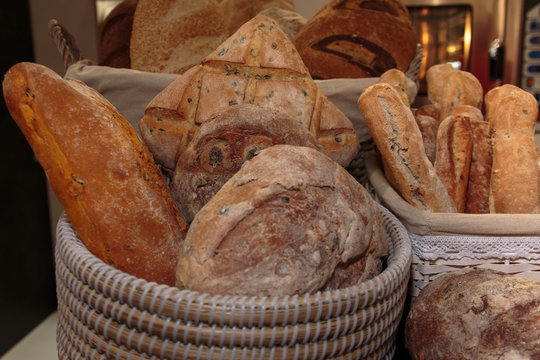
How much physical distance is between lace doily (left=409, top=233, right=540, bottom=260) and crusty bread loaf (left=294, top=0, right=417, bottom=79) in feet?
1.95

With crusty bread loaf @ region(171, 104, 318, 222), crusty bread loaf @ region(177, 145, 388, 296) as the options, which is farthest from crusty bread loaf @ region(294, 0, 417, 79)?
crusty bread loaf @ region(177, 145, 388, 296)

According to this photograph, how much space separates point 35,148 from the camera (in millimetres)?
666

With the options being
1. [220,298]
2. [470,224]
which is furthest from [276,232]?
[470,224]

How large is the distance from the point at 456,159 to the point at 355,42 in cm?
46

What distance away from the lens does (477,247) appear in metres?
0.76

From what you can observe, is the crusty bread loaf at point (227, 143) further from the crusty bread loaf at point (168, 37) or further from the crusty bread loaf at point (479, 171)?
the crusty bread loaf at point (168, 37)

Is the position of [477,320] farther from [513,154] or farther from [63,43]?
[63,43]

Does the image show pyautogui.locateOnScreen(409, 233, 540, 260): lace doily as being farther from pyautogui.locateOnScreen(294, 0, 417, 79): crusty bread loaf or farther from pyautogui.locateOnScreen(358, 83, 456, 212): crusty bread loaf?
pyautogui.locateOnScreen(294, 0, 417, 79): crusty bread loaf

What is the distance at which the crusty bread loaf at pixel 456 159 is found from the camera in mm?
935

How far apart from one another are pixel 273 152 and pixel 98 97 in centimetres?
34

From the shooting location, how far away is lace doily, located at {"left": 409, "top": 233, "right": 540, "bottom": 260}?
0.75 metres

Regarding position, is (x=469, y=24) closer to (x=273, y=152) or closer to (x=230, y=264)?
(x=273, y=152)

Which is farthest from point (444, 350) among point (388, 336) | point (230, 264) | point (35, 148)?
point (35, 148)

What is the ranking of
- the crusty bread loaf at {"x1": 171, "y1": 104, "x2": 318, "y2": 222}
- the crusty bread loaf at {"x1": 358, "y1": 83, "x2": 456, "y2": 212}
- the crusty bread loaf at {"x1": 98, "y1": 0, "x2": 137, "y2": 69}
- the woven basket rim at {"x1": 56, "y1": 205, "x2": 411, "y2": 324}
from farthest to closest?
the crusty bread loaf at {"x1": 98, "y1": 0, "x2": 137, "y2": 69}
the crusty bread loaf at {"x1": 358, "y1": 83, "x2": 456, "y2": 212}
the crusty bread loaf at {"x1": 171, "y1": 104, "x2": 318, "y2": 222}
the woven basket rim at {"x1": 56, "y1": 205, "x2": 411, "y2": 324}
